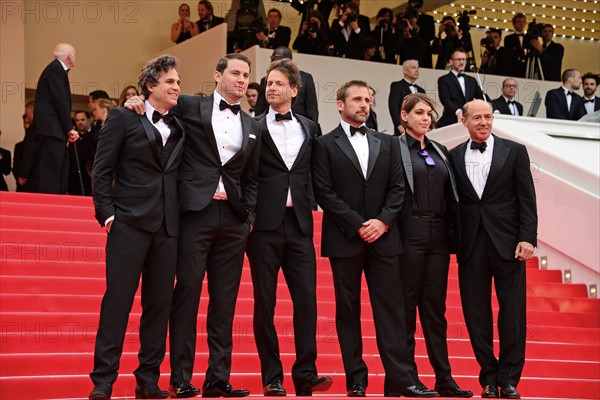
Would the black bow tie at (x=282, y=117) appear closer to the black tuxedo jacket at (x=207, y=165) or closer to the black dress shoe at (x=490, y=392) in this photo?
the black tuxedo jacket at (x=207, y=165)

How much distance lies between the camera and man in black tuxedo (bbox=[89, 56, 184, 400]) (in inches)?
201

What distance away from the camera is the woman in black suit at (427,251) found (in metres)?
5.84

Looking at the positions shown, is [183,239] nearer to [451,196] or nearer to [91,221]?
[451,196]

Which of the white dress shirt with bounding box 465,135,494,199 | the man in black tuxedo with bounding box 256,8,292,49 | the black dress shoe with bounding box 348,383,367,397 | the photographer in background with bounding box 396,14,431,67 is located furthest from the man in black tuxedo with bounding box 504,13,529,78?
the black dress shoe with bounding box 348,383,367,397

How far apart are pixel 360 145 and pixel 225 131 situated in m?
0.87

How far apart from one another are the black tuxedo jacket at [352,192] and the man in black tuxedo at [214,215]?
0.45m

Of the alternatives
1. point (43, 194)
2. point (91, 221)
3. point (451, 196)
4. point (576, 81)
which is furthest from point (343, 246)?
point (576, 81)

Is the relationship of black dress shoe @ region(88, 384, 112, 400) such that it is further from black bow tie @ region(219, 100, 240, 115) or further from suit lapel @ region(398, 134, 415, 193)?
suit lapel @ region(398, 134, 415, 193)

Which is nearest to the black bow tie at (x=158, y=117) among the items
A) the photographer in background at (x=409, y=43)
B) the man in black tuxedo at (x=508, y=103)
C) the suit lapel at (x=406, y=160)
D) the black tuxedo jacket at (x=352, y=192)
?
the black tuxedo jacket at (x=352, y=192)

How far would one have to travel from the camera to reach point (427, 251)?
19.3 feet

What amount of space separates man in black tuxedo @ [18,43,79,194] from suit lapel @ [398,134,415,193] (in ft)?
14.2

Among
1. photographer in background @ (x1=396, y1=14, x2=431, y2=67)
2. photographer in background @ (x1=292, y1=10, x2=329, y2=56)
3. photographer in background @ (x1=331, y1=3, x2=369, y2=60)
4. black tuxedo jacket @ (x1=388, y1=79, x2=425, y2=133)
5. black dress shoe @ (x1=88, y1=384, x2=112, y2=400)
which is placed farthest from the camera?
photographer in background @ (x1=396, y1=14, x2=431, y2=67)

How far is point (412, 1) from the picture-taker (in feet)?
54.4

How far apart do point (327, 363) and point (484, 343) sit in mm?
1172
